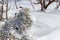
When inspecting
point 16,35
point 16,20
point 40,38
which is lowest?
point 40,38

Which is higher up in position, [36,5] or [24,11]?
[24,11]

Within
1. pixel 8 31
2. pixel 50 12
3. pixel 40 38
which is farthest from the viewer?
pixel 50 12

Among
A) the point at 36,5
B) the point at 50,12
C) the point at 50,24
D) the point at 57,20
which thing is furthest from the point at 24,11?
the point at 36,5

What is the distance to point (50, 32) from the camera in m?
2.42

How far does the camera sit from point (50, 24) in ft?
8.81

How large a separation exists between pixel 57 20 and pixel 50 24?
0.20 m

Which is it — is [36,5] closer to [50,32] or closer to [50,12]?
[50,12]

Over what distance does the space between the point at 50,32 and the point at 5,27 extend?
3.18ft

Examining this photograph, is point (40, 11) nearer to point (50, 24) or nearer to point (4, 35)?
point (50, 24)

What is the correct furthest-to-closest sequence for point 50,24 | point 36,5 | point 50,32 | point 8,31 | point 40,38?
1. point 36,5
2. point 50,24
3. point 50,32
4. point 40,38
5. point 8,31

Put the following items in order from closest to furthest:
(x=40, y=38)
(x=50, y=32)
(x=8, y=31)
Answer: (x=8, y=31)
(x=40, y=38)
(x=50, y=32)

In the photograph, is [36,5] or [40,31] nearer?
[40,31]

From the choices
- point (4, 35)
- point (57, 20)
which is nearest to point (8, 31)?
point (4, 35)

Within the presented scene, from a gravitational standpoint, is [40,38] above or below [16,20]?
below
